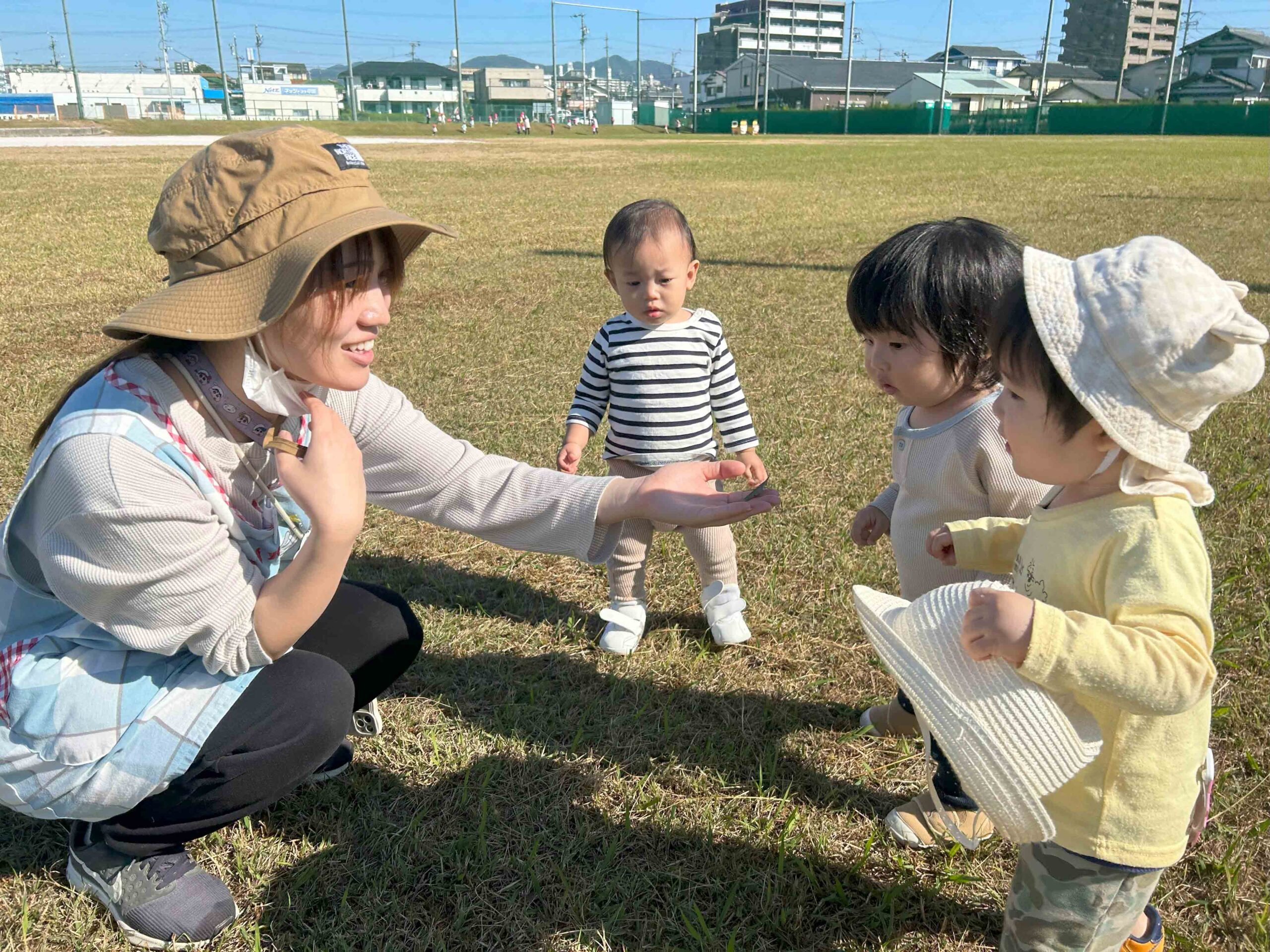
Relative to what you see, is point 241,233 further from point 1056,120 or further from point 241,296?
point 1056,120

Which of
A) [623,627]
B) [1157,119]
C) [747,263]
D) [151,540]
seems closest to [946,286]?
[623,627]

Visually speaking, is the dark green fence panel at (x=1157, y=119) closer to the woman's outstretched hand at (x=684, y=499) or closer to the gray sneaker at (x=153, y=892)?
the woman's outstretched hand at (x=684, y=499)

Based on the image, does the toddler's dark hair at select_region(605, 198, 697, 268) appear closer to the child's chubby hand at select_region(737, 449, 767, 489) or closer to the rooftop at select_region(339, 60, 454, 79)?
the child's chubby hand at select_region(737, 449, 767, 489)

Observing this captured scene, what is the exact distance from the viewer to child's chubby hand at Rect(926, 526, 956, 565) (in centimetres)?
184

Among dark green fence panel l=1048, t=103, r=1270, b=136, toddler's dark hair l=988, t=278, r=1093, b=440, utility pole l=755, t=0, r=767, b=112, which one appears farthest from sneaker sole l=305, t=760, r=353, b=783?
utility pole l=755, t=0, r=767, b=112

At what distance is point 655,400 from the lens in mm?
2834

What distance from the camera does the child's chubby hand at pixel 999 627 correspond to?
1.29m

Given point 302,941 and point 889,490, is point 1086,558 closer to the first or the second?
point 889,490

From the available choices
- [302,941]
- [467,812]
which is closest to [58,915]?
[302,941]

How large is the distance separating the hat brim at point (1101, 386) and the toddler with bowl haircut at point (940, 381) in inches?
23.0

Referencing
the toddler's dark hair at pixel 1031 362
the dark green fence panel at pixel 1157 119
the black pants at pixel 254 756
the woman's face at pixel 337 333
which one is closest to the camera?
the toddler's dark hair at pixel 1031 362

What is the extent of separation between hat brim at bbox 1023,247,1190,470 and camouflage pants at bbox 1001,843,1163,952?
62 centimetres

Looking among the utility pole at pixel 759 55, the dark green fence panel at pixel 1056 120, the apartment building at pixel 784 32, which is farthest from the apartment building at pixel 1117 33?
the dark green fence panel at pixel 1056 120

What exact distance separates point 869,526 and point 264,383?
54.0 inches
